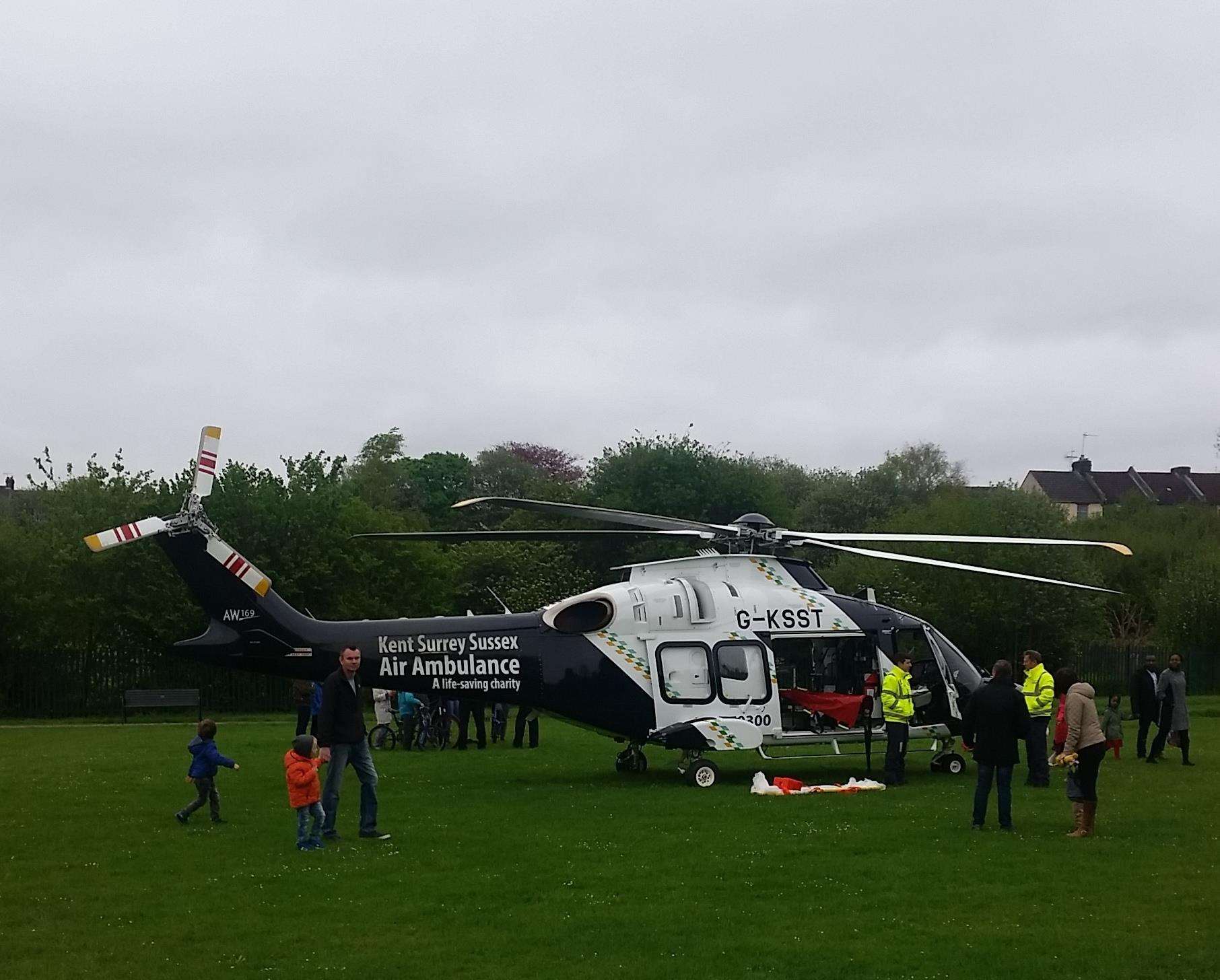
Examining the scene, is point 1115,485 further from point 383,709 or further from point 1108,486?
point 383,709

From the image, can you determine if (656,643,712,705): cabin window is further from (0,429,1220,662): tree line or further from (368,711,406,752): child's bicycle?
(0,429,1220,662): tree line

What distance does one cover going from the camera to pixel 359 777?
12438 millimetres

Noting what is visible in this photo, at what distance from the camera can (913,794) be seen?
15578mm

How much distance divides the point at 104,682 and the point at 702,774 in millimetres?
23747

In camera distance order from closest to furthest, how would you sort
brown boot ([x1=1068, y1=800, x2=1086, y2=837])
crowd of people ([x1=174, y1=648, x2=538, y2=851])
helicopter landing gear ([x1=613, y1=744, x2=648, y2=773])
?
crowd of people ([x1=174, y1=648, x2=538, y2=851]) < brown boot ([x1=1068, y1=800, x2=1086, y2=837]) < helicopter landing gear ([x1=613, y1=744, x2=648, y2=773])

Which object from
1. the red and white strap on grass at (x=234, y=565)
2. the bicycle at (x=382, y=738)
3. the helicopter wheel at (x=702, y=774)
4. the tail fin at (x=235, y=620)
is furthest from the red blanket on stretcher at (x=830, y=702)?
the bicycle at (x=382, y=738)

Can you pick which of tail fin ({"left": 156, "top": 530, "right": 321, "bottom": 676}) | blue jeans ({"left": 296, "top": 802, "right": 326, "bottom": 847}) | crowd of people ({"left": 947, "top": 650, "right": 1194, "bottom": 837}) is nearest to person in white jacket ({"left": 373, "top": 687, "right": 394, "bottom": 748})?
tail fin ({"left": 156, "top": 530, "right": 321, "bottom": 676})

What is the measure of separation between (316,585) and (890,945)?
29954 millimetres

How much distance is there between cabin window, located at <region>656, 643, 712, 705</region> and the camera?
1716cm

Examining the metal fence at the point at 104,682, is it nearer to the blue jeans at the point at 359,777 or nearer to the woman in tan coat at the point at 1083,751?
the blue jeans at the point at 359,777

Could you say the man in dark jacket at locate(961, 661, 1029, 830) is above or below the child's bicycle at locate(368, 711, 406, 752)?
above

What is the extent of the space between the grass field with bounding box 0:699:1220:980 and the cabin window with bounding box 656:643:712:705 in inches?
48.2

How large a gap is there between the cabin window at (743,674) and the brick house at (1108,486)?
74.1 m

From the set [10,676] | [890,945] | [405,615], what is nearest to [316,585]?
[405,615]
